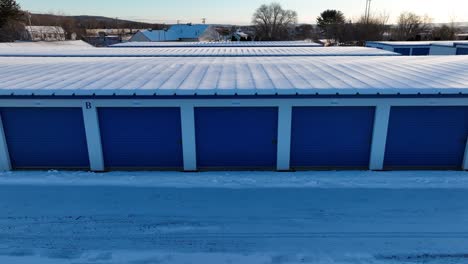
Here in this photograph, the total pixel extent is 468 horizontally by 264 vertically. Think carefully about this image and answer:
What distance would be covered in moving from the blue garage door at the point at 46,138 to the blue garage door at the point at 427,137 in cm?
927

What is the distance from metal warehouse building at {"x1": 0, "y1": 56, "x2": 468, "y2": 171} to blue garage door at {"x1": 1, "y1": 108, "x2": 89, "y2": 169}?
3cm

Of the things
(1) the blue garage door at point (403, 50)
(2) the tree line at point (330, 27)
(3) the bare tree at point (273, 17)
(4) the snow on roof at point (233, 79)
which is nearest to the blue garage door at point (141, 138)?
(4) the snow on roof at point (233, 79)

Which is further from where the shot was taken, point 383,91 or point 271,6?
point 271,6

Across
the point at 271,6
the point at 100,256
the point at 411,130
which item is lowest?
the point at 100,256

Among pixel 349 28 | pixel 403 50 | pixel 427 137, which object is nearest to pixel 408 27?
pixel 349 28

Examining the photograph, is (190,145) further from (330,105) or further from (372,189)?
(372,189)

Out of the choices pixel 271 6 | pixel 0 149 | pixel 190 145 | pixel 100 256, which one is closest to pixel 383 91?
pixel 190 145

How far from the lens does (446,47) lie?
1092 inches

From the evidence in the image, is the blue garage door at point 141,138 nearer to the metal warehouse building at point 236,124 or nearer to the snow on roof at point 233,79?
the metal warehouse building at point 236,124

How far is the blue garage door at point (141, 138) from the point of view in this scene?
916 centimetres

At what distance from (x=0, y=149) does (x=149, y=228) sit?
19.8ft

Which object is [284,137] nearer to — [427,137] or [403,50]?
[427,137]

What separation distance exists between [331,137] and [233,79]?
3594mm

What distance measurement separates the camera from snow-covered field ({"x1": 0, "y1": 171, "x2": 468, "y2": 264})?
5.97m
